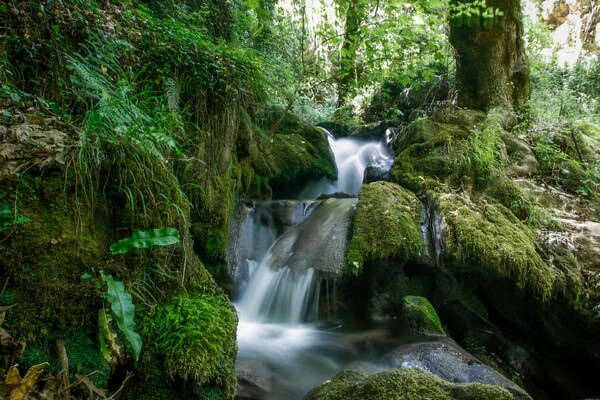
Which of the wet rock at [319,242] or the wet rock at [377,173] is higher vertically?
the wet rock at [377,173]

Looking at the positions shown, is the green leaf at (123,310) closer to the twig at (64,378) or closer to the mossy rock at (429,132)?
the twig at (64,378)

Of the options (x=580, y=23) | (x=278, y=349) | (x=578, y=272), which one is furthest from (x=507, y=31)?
(x=580, y=23)

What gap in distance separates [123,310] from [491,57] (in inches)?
296

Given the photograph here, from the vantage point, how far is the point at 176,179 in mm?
2793

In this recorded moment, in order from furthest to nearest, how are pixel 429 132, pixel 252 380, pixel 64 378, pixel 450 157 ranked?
pixel 429 132, pixel 450 157, pixel 252 380, pixel 64 378

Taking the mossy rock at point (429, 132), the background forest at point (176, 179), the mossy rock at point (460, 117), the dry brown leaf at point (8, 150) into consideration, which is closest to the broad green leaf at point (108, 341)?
the background forest at point (176, 179)

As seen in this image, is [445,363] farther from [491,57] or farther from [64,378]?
[491,57]

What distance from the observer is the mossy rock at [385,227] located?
13.8 ft

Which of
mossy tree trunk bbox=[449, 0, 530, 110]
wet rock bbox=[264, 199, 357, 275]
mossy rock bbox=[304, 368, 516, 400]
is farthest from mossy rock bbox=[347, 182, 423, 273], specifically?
mossy tree trunk bbox=[449, 0, 530, 110]

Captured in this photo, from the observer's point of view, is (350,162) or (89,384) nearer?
(89,384)

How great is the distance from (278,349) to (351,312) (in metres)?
1.19

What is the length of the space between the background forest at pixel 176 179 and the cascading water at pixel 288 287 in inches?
17.1

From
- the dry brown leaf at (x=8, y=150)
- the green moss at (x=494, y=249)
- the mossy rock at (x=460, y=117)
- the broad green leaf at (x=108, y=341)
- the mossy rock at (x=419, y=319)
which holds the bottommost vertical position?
the mossy rock at (x=419, y=319)

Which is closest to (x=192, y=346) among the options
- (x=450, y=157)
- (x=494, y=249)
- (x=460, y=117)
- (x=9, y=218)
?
(x=9, y=218)
